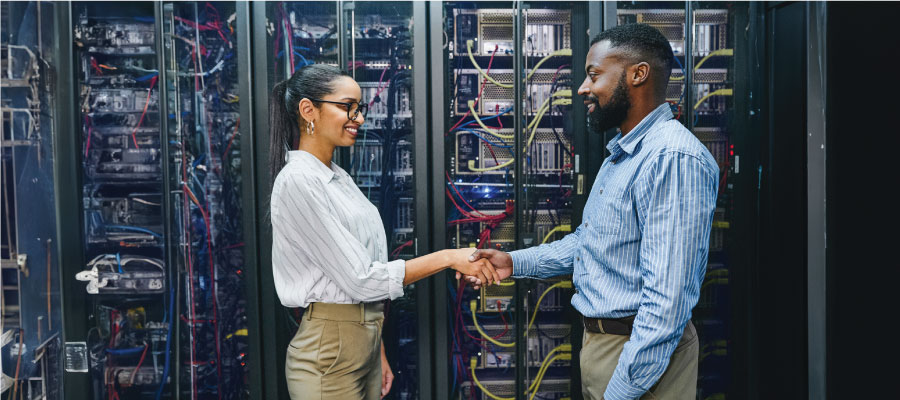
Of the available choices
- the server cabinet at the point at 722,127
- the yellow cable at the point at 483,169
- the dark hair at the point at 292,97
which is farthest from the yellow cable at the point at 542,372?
the dark hair at the point at 292,97

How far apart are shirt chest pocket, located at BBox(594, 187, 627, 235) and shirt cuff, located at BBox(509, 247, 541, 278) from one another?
17.4 inches

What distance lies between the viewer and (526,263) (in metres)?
1.77

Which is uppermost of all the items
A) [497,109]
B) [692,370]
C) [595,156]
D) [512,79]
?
[512,79]

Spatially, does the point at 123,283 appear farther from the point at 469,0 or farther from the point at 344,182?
the point at 469,0

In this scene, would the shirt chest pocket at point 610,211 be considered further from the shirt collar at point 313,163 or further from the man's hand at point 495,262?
the shirt collar at point 313,163

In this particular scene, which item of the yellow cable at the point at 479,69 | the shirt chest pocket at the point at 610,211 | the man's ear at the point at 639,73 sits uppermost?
the yellow cable at the point at 479,69

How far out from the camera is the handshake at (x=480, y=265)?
1.70 m

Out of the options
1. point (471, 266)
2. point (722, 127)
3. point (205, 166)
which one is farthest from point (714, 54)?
point (205, 166)

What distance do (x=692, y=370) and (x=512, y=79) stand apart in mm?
1556

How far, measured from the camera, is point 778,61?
7.63ft

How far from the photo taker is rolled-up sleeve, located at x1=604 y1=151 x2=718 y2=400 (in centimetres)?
109

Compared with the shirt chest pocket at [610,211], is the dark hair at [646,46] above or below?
above

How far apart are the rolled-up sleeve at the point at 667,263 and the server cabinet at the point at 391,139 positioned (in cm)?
131

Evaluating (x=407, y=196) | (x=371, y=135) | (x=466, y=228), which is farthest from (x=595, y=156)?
(x=371, y=135)
